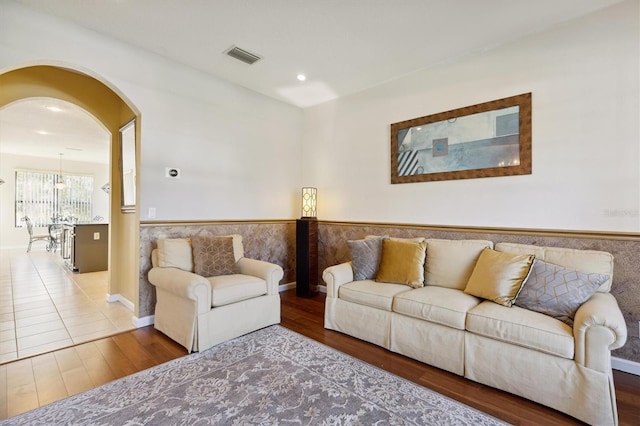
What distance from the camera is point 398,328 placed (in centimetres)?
245

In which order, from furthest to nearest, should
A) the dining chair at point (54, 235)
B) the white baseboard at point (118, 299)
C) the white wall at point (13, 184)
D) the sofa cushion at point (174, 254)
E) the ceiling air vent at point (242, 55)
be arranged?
the white wall at point (13, 184) → the dining chair at point (54, 235) → the white baseboard at point (118, 299) → the ceiling air vent at point (242, 55) → the sofa cushion at point (174, 254)

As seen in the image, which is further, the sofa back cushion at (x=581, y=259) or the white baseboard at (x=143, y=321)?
the white baseboard at (x=143, y=321)

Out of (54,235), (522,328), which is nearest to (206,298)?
(522,328)

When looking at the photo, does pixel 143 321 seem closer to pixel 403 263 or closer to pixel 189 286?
pixel 189 286

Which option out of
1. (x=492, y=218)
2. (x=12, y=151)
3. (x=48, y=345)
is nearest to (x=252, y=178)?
(x=48, y=345)

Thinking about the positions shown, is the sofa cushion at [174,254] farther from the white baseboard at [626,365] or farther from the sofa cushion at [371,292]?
the white baseboard at [626,365]

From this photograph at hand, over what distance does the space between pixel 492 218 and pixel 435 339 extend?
1.38 m

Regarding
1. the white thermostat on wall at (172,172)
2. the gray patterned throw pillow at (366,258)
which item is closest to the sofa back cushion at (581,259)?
the gray patterned throw pillow at (366,258)

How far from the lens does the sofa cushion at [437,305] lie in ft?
7.07

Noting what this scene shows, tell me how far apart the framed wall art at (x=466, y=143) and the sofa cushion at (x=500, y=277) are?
900mm

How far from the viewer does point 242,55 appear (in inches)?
121

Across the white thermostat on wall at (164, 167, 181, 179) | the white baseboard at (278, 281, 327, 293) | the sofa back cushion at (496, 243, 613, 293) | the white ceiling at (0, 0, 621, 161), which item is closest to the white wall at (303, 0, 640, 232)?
the white ceiling at (0, 0, 621, 161)

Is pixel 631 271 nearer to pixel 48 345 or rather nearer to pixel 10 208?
pixel 48 345

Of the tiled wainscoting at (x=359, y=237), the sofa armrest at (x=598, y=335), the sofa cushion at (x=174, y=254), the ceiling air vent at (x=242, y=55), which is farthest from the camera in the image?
the ceiling air vent at (x=242, y=55)
